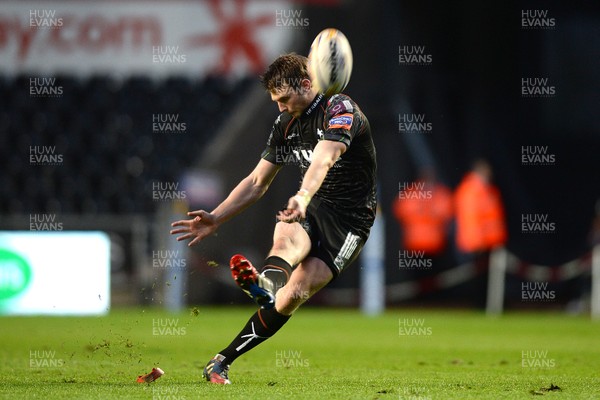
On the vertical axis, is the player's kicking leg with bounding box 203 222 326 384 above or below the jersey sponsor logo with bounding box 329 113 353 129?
below

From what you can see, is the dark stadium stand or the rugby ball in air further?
the dark stadium stand

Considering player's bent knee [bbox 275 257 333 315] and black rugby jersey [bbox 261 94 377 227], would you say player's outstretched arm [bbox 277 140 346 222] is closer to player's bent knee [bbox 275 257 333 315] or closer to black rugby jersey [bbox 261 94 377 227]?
black rugby jersey [bbox 261 94 377 227]

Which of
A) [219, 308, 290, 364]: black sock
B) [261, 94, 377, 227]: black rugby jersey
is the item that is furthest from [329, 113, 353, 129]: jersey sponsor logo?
[219, 308, 290, 364]: black sock

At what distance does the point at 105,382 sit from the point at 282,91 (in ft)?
7.75

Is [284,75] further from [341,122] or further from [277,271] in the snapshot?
[277,271]

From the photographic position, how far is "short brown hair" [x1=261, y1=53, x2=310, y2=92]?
22.6 feet

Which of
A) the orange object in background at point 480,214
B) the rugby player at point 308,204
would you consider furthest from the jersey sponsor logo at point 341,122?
the orange object in background at point 480,214

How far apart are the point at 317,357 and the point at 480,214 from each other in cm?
747

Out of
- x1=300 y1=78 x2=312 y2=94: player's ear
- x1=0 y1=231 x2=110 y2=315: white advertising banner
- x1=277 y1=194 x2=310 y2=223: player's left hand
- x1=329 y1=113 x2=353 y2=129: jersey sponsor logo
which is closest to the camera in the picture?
x1=277 y1=194 x2=310 y2=223: player's left hand

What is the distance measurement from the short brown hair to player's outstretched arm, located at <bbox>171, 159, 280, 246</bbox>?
749mm

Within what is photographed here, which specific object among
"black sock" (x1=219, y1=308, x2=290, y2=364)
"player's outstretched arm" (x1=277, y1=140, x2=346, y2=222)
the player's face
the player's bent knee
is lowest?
"black sock" (x1=219, y1=308, x2=290, y2=364)

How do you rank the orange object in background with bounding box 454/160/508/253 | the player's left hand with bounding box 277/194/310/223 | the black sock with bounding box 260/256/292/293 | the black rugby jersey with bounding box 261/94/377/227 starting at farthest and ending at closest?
the orange object in background with bounding box 454/160/508/253 → the black rugby jersey with bounding box 261/94/377/227 → the black sock with bounding box 260/256/292/293 → the player's left hand with bounding box 277/194/310/223

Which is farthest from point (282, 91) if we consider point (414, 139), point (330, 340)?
point (414, 139)

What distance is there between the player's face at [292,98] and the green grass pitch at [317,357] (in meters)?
1.60
